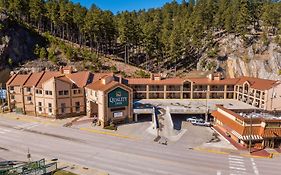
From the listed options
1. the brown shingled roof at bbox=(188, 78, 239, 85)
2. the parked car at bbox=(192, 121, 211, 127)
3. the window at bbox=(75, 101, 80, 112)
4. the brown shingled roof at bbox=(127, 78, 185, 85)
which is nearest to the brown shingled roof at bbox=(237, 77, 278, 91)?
the brown shingled roof at bbox=(188, 78, 239, 85)

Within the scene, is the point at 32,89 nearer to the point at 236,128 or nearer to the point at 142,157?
the point at 142,157

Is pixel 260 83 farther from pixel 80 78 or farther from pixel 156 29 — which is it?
pixel 80 78

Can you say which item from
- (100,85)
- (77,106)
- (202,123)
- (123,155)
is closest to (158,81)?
(100,85)

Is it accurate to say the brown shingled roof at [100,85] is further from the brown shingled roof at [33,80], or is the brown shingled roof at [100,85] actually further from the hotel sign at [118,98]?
the brown shingled roof at [33,80]

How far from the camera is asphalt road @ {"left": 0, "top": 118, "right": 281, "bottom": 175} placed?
40.2 meters

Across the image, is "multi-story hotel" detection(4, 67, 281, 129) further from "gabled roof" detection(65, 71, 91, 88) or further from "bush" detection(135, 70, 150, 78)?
"bush" detection(135, 70, 150, 78)

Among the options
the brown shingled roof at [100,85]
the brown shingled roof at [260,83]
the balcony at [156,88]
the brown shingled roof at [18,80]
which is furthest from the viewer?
the balcony at [156,88]

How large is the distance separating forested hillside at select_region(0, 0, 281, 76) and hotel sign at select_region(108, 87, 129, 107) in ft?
146

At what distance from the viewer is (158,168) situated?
40.5 meters

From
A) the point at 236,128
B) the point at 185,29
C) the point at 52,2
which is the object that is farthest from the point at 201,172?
the point at 52,2

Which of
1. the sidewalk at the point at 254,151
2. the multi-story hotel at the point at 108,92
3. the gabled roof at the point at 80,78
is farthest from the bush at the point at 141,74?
the sidewalk at the point at 254,151

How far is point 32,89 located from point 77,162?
37.7 m

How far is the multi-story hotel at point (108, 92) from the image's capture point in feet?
213

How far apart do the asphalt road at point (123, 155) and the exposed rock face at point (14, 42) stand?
5046 centimetres
